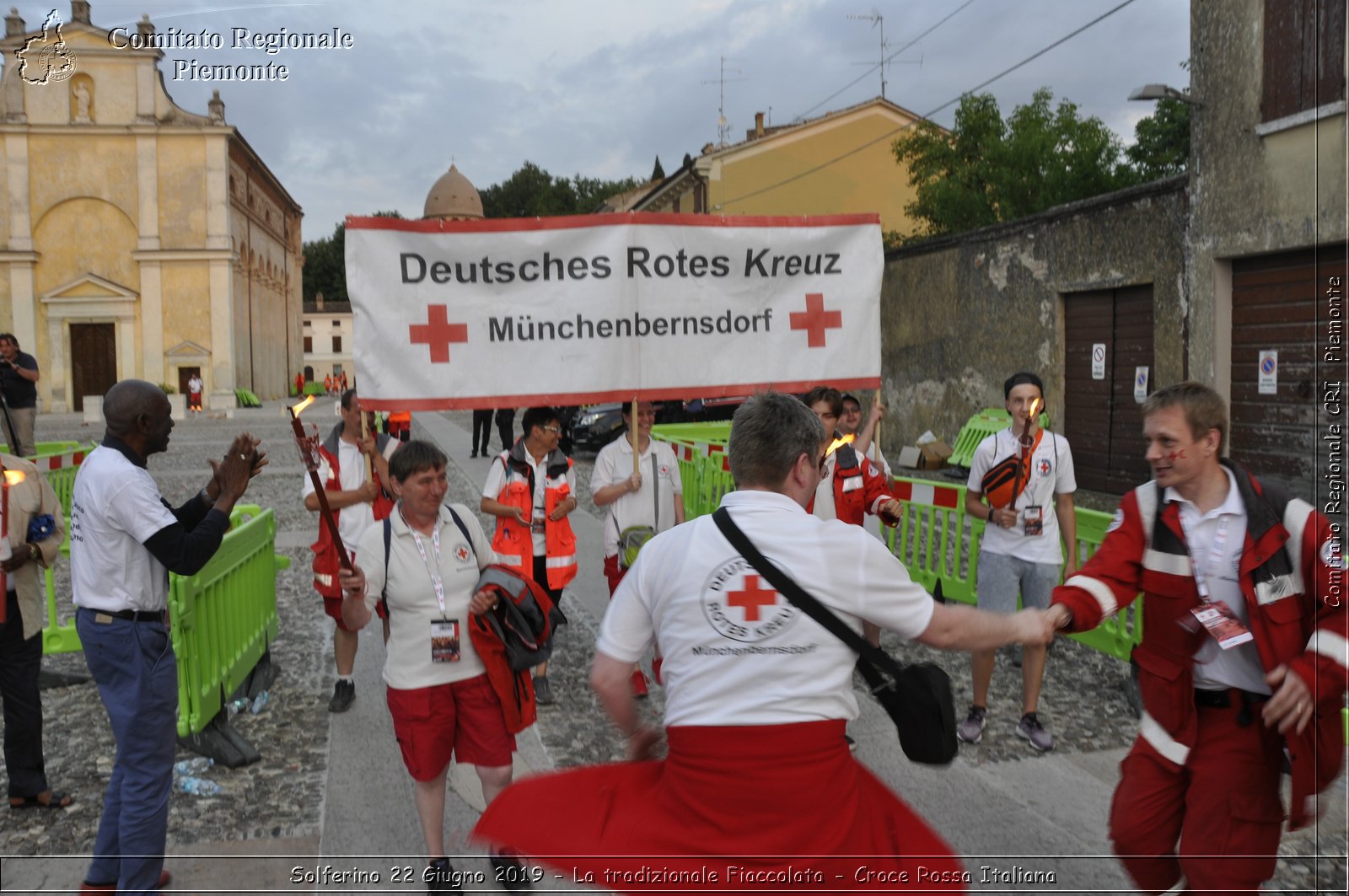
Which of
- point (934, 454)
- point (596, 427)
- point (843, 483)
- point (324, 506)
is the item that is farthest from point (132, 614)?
point (596, 427)

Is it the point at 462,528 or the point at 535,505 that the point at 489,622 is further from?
the point at 535,505

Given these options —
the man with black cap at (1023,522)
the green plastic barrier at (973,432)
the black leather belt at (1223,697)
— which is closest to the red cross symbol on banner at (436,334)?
the man with black cap at (1023,522)

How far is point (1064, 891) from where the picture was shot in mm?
3961

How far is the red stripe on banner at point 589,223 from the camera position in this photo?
5422 mm

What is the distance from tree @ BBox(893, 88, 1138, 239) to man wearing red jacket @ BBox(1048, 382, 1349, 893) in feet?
83.6

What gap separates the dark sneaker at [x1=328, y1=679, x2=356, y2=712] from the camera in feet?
20.1

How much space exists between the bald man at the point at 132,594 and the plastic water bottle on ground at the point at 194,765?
1393mm

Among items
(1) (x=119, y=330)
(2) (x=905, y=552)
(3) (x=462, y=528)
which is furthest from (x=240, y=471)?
(1) (x=119, y=330)

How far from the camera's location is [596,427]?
2155 centimetres

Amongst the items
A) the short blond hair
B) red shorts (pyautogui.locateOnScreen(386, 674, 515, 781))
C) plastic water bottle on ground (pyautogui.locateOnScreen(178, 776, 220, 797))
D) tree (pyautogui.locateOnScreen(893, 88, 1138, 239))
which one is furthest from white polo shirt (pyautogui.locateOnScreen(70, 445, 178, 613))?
tree (pyautogui.locateOnScreen(893, 88, 1138, 239))

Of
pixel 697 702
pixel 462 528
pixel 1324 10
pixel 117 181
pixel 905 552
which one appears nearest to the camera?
pixel 697 702

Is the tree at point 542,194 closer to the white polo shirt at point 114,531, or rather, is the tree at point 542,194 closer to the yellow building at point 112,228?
the yellow building at point 112,228

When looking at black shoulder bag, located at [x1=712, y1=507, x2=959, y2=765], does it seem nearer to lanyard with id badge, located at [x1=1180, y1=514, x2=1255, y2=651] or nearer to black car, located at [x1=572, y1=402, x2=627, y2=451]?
lanyard with id badge, located at [x1=1180, y1=514, x2=1255, y2=651]

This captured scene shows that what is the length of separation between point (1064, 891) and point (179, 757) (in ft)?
13.8
